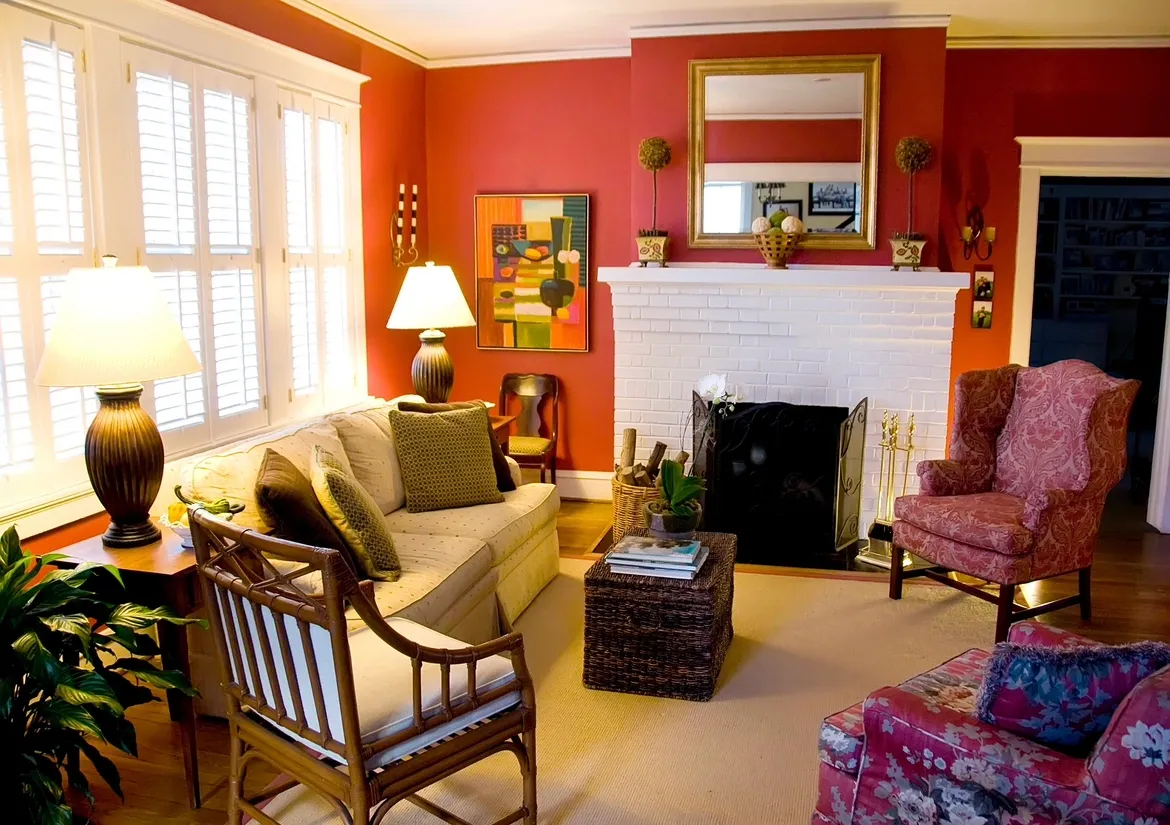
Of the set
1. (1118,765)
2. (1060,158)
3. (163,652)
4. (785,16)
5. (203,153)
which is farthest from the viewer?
(1060,158)

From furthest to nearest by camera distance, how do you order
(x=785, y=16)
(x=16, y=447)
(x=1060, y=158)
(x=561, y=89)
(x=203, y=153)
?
(x=561, y=89) < (x=1060, y=158) < (x=785, y=16) < (x=203, y=153) < (x=16, y=447)

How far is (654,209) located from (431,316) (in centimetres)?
144

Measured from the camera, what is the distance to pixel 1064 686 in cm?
186

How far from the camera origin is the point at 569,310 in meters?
5.98

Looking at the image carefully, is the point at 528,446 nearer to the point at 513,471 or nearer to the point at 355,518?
the point at 513,471

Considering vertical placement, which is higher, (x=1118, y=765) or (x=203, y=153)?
(x=203, y=153)

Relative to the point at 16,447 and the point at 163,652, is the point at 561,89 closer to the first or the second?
the point at 16,447

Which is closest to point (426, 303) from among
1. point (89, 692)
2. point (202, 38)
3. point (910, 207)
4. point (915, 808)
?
point (202, 38)

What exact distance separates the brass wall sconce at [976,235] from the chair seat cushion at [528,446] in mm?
2647

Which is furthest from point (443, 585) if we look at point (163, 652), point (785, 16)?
point (785, 16)

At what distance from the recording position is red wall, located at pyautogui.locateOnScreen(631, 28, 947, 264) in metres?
5.02

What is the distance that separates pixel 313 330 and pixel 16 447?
1881mm

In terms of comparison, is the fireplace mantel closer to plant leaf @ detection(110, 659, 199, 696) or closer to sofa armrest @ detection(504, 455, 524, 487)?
sofa armrest @ detection(504, 455, 524, 487)

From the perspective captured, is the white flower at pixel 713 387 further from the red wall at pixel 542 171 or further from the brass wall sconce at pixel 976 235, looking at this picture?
the brass wall sconce at pixel 976 235
